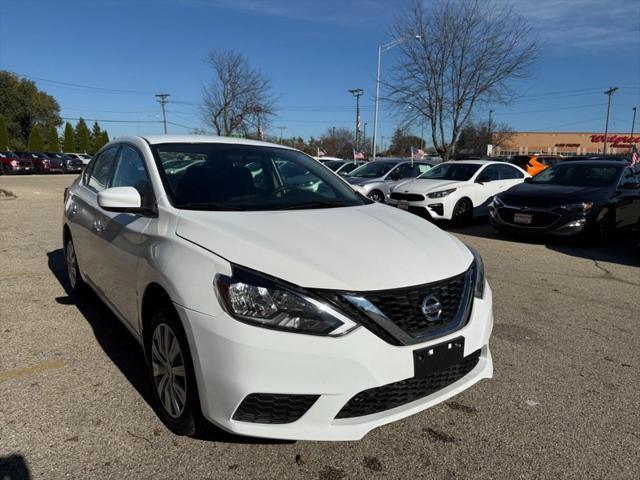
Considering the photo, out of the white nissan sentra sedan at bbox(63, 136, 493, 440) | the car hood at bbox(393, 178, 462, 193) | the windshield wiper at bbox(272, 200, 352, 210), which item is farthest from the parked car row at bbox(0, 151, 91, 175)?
the white nissan sentra sedan at bbox(63, 136, 493, 440)

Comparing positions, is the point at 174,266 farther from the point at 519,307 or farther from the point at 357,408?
the point at 519,307

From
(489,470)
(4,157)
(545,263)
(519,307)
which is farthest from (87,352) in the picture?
(4,157)

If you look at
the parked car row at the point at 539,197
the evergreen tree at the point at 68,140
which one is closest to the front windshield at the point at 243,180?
the parked car row at the point at 539,197

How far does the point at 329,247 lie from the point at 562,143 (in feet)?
303

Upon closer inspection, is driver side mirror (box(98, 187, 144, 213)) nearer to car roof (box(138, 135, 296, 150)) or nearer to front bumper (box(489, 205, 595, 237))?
car roof (box(138, 135, 296, 150))

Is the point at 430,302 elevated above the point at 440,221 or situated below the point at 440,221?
above

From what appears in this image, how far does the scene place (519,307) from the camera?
4.98m

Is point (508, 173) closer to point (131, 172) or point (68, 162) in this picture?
point (131, 172)

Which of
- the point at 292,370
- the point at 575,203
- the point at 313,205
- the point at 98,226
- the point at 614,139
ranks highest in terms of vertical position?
the point at 614,139

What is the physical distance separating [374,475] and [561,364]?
204 cm

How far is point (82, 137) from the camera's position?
68.4m

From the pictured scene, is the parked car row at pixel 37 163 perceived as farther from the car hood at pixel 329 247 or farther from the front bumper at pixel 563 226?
the car hood at pixel 329 247

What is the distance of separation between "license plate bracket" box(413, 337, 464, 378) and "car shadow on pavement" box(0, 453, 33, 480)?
189 cm

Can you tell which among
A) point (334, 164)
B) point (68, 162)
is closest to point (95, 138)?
point (68, 162)
